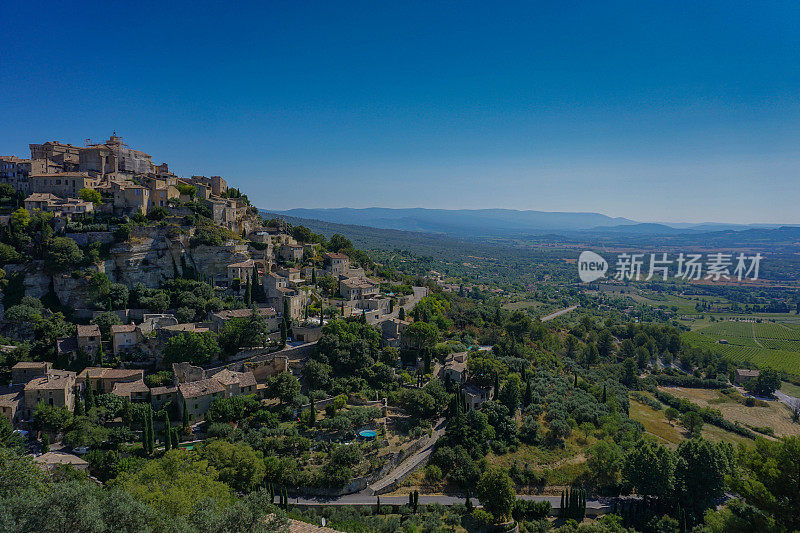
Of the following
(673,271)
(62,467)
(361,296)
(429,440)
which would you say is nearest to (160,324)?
(62,467)

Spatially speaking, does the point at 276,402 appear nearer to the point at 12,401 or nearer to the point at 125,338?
the point at 125,338

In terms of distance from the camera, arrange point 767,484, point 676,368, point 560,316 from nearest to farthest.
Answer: point 767,484, point 676,368, point 560,316

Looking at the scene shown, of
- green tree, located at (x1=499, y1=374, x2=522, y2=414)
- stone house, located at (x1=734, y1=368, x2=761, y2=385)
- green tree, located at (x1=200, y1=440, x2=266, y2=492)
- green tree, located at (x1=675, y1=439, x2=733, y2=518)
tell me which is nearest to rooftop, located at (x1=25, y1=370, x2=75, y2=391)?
green tree, located at (x1=200, y1=440, x2=266, y2=492)

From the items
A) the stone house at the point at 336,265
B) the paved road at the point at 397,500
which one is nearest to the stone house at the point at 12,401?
the paved road at the point at 397,500

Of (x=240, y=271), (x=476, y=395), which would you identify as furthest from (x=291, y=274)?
(x=476, y=395)

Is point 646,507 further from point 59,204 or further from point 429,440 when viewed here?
point 59,204
